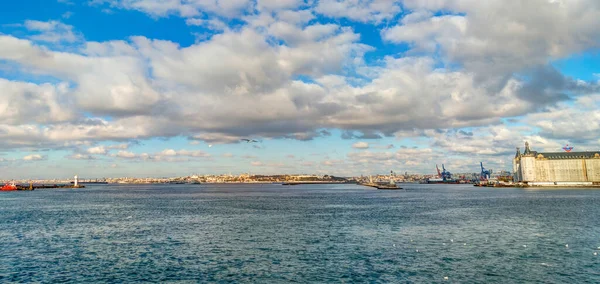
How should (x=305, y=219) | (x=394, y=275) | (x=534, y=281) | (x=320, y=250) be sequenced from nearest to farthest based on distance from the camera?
1. (x=534, y=281)
2. (x=394, y=275)
3. (x=320, y=250)
4. (x=305, y=219)

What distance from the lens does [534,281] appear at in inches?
1230

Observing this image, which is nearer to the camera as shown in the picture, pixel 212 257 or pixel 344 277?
pixel 344 277

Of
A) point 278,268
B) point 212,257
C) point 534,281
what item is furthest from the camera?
point 212,257

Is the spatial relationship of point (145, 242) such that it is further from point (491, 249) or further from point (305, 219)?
point (491, 249)

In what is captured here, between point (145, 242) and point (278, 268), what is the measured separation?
23.0m

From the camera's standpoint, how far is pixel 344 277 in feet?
108

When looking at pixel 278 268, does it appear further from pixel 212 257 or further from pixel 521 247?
pixel 521 247

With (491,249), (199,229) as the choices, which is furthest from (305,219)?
(491,249)

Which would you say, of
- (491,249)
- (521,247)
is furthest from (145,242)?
(521,247)

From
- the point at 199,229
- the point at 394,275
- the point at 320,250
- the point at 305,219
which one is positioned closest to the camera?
the point at 394,275

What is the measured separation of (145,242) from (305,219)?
32.4 meters

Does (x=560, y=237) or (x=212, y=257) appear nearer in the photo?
(x=212, y=257)

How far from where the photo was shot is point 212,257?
41281 millimetres

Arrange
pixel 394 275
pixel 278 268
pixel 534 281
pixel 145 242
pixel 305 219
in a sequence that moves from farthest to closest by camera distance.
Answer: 1. pixel 305 219
2. pixel 145 242
3. pixel 278 268
4. pixel 394 275
5. pixel 534 281
